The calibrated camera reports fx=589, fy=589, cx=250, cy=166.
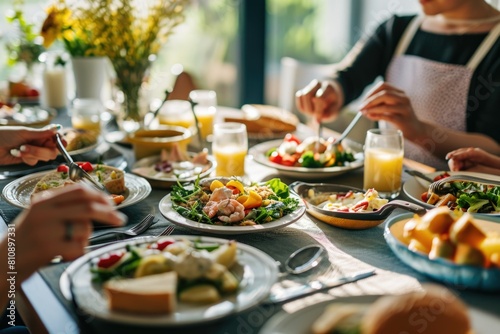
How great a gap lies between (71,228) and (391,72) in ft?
6.77

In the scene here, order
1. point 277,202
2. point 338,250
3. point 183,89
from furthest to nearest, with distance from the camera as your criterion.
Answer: point 183,89 → point 277,202 → point 338,250

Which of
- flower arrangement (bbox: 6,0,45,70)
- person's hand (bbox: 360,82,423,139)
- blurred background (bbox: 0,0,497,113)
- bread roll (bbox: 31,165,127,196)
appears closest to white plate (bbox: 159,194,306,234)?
bread roll (bbox: 31,165,127,196)

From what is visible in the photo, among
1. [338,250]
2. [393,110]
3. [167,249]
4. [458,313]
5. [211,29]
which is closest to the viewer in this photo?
[458,313]

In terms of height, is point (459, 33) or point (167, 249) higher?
point (459, 33)

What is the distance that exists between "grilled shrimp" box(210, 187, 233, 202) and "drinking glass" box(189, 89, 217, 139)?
966 millimetres

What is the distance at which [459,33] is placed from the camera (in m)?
2.40

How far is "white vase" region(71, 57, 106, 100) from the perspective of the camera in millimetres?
2742

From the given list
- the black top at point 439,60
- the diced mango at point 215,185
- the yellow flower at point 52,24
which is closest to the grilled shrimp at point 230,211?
the diced mango at point 215,185

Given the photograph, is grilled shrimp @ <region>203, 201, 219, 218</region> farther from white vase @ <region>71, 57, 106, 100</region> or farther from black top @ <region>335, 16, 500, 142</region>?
white vase @ <region>71, 57, 106, 100</region>

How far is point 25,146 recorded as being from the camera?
177cm

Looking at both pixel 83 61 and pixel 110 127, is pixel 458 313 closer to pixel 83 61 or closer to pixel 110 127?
pixel 110 127

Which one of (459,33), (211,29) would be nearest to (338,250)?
(459,33)

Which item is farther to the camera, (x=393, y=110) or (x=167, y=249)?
(x=393, y=110)

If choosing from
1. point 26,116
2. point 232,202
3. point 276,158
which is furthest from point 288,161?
point 26,116
